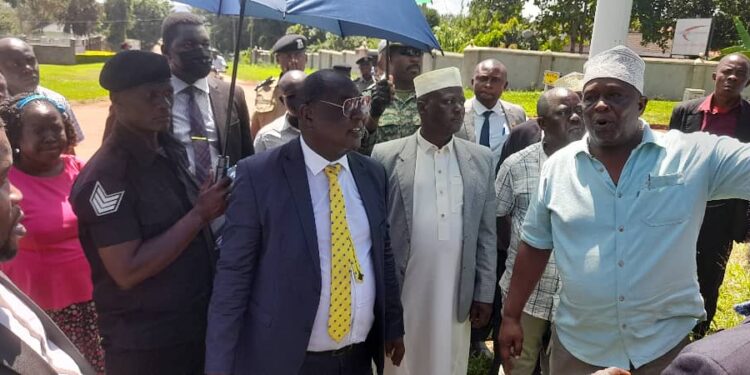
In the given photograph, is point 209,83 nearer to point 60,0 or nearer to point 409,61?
point 409,61

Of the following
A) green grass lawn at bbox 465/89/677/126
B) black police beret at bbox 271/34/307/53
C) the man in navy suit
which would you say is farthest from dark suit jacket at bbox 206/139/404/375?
green grass lawn at bbox 465/89/677/126

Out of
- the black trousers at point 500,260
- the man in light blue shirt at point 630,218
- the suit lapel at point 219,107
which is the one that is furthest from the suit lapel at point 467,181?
the suit lapel at point 219,107

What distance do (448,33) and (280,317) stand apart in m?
24.6

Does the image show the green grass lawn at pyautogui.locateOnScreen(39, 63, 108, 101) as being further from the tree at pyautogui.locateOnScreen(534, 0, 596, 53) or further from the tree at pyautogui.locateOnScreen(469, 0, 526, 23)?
the tree at pyautogui.locateOnScreen(534, 0, 596, 53)

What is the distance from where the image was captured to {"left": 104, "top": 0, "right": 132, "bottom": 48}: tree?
47.9 meters

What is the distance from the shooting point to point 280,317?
212cm

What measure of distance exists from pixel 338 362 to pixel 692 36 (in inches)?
1000

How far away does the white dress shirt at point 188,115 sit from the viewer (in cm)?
303

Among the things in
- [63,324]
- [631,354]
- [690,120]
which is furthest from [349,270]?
[690,120]

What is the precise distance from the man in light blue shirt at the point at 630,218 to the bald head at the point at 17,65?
3.67 m

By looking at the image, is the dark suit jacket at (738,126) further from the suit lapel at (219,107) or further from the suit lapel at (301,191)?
the suit lapel at (219,107)

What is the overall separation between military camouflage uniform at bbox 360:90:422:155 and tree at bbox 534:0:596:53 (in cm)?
2239

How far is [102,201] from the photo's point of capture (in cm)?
209

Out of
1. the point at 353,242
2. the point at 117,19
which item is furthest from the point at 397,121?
the point at 117,19
